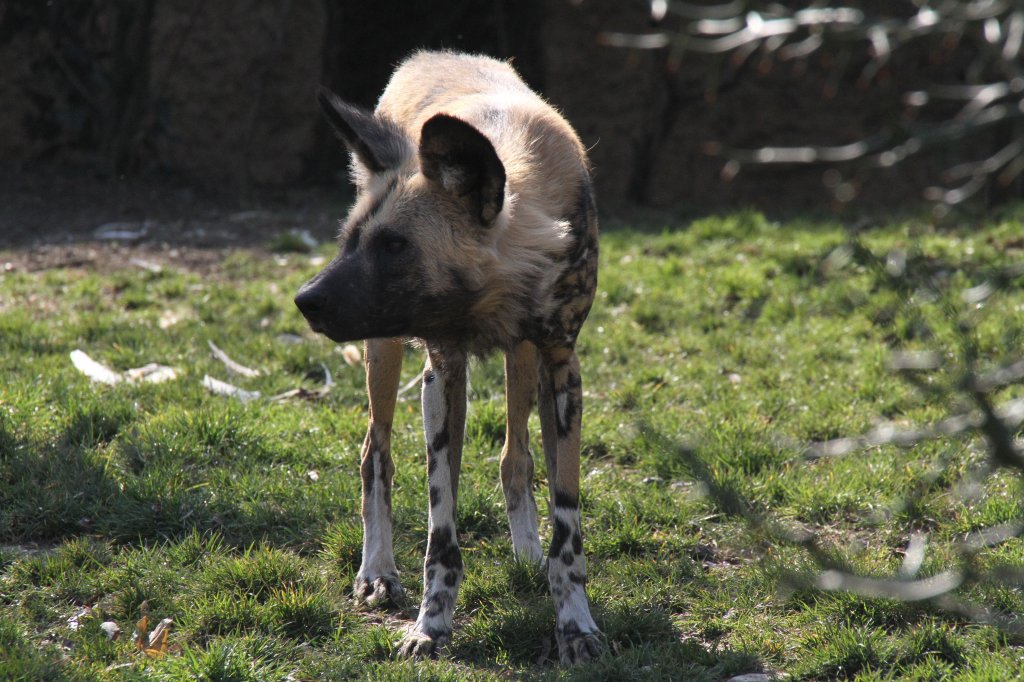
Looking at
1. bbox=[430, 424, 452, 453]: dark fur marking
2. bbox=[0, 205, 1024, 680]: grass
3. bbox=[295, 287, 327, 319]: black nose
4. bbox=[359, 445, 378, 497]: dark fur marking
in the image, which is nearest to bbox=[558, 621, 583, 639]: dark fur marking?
bbox=[0, 205, 1024, 680]: grass

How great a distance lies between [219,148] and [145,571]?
20.1ft

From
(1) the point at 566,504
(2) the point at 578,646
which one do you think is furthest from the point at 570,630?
(1) the point at 566,504

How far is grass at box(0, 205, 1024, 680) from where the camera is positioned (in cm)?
302

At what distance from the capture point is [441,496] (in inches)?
134

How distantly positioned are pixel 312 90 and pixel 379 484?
235 inches

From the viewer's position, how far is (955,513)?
3.68m

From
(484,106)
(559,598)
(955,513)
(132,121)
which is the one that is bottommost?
(559,598)

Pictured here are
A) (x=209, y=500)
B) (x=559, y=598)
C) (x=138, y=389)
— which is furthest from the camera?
(x=138, y=389)

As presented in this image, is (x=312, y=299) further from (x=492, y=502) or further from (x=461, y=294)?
(x=492, y=502)

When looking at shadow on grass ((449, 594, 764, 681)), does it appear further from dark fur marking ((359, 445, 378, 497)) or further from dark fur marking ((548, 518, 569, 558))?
dark fur marking ((359, 445, 378, 497))

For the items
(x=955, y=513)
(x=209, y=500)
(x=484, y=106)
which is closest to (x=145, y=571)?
(x=209, y=500)

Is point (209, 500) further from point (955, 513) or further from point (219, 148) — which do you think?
point (219, 148)

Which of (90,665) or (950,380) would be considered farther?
(90,665)

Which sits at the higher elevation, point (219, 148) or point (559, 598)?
point (219, 148)
